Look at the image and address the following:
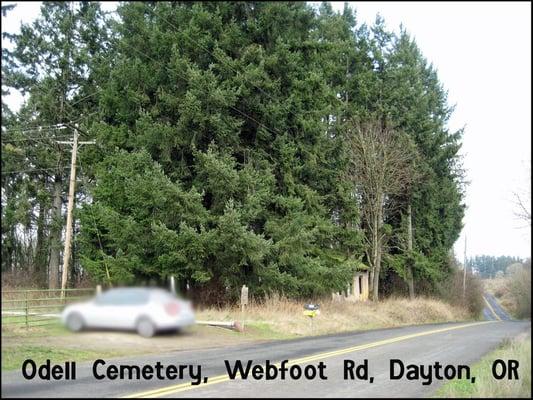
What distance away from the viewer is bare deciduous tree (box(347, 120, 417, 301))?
4128 cm

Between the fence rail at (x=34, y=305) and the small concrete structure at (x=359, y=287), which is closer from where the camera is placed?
the fence rail at (x=34, y=305)

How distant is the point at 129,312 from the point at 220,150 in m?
16.5

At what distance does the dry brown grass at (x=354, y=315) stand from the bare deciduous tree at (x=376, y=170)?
Result: 358 centimetres

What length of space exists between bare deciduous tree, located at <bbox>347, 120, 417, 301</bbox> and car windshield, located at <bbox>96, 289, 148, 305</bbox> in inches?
1530

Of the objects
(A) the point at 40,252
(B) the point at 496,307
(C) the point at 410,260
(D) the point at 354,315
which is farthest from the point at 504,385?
(C) the point at 410,260

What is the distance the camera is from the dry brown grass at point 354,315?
1326cm

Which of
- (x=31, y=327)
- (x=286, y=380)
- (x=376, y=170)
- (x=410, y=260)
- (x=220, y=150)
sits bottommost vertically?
(x=286, y=380)

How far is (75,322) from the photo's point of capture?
8.09 feet

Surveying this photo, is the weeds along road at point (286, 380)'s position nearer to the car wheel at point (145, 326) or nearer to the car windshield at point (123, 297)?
the car windshield at point (123, 297)

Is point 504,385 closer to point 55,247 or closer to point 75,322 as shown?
point 55,247

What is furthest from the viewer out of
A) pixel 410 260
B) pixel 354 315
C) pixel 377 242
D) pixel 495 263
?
pixel 410 260

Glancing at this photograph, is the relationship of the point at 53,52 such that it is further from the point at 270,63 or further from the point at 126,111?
the point at 270,63

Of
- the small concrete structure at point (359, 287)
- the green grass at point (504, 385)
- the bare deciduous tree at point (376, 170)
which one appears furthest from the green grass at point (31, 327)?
the small concrete structure at point (359, 287)

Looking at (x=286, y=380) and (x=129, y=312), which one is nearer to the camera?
(x=129, y=312)
